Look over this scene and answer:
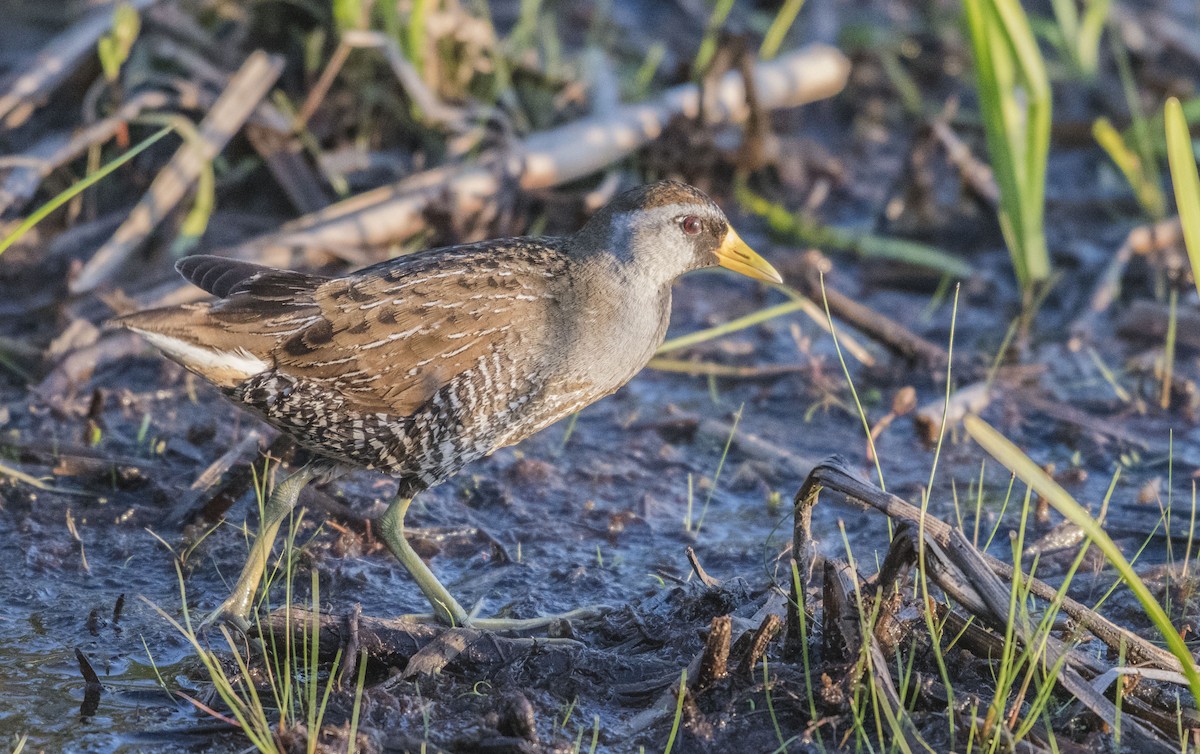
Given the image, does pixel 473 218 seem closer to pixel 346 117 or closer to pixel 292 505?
pixel 346 117

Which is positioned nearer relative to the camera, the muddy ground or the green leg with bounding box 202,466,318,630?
the muddy ground

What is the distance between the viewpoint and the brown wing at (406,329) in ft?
11.6

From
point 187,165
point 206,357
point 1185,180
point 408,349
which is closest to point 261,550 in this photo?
point 206,357

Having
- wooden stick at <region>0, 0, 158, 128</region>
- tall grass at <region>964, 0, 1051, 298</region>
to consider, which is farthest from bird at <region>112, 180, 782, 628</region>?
tall grass at <region>964, 0, 1051, 298</region>

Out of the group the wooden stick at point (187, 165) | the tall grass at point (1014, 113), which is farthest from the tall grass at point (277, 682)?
the tall grass at point (1014, 113)

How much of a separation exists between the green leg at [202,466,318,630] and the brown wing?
1.33ft

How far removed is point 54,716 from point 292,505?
0.88 meters

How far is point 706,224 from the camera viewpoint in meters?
4.02

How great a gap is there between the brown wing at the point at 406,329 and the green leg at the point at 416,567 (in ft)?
1.27

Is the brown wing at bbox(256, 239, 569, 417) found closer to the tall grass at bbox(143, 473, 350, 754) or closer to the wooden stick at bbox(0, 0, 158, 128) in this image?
the tall grass at bbox(143, 473, 350, 754)

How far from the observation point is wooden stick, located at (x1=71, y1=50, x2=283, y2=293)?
5.12m

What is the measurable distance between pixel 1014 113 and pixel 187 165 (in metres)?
3.21

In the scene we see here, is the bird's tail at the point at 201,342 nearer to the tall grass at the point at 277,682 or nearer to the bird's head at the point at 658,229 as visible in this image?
the tall grass at the point at 277,682

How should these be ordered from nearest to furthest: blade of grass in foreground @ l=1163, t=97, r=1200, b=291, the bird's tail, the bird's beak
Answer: blade of grass in foreground @ l=1163, t=97, r=1200, b=291, the bird's tail, the bird's beak
